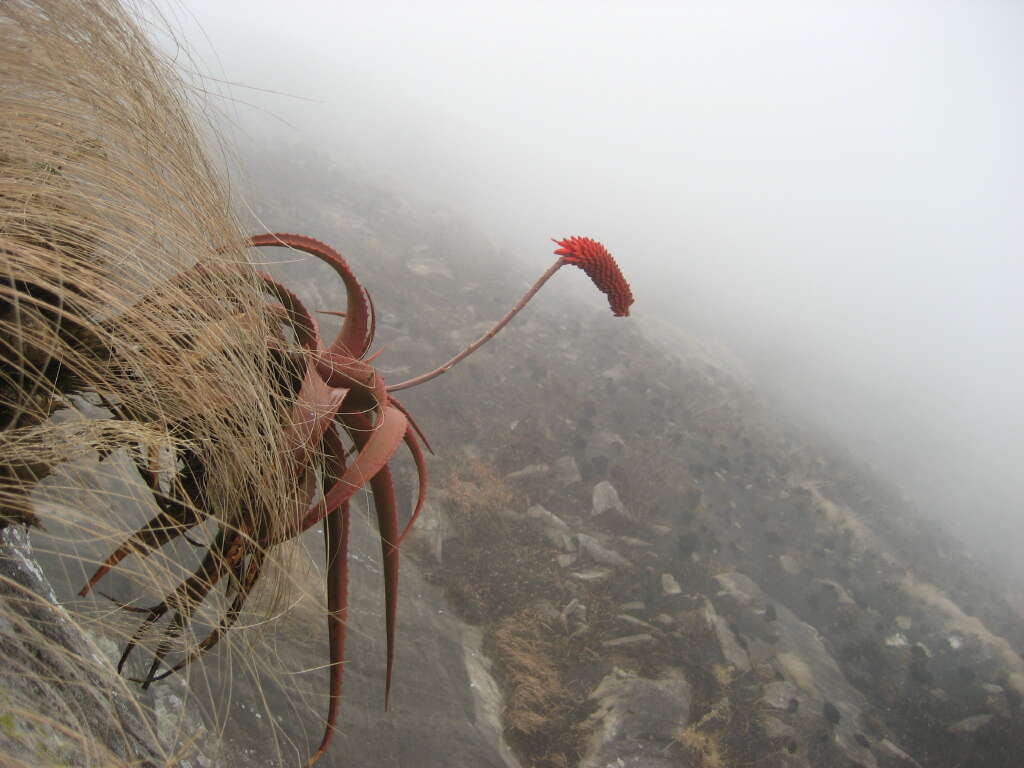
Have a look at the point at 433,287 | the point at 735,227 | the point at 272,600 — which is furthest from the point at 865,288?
the point at 272,600

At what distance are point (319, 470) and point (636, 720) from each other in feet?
15.9

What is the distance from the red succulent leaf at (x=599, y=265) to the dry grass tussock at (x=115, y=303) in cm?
89

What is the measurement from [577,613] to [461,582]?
1320 millimetres

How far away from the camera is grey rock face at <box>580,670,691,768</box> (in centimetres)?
470

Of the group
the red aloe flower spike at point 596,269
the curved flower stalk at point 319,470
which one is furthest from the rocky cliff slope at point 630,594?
the red aloe flower spike at point 596,269

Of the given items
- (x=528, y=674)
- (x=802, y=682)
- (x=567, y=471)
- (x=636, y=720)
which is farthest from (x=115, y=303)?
(x=567, y=471)

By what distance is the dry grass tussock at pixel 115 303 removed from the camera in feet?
3.34

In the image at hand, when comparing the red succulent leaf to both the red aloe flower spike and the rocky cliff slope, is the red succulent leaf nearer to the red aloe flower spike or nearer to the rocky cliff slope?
the red aloe flower spike

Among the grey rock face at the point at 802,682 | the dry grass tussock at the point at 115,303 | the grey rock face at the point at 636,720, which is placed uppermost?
the dry grass tussock at the point at 115,303

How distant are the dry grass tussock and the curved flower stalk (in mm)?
56

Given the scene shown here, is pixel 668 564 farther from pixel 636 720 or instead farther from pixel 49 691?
pixel 49 691

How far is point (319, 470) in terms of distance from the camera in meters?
1.38

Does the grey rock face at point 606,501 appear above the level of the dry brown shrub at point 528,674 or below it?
above

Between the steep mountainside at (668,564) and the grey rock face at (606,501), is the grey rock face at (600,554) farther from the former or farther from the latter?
Answer: the grey rock face at (606,501)
